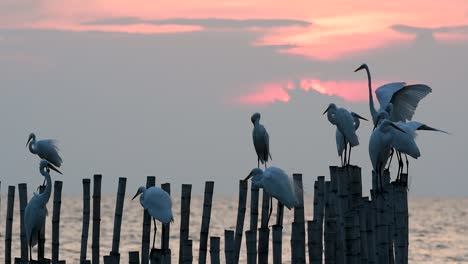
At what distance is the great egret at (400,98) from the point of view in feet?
55.5

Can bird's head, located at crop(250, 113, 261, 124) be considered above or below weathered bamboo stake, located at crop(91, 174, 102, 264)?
above

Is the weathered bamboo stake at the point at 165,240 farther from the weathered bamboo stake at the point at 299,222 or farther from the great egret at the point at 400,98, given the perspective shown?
the great egret at the point at 400,98

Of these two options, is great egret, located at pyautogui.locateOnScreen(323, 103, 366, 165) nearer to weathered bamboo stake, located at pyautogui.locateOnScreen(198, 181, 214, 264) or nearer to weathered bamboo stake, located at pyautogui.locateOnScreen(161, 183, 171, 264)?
weathered bamboo stake, located at pyautogui.locateOnScreen(198, 181, 214, 264)

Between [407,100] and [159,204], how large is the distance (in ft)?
14.3

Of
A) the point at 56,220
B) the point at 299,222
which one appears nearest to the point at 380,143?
the point at 299,222

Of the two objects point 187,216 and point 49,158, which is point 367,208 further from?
point 49,158

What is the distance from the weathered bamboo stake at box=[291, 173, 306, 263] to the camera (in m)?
12.9

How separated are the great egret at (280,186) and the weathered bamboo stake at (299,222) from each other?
0.16 metres

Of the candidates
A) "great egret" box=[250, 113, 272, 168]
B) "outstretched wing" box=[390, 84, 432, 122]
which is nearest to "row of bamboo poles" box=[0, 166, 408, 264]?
"great egret" box=[250, 113, 272, 168]

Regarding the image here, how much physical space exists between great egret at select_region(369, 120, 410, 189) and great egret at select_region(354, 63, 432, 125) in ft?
6.67

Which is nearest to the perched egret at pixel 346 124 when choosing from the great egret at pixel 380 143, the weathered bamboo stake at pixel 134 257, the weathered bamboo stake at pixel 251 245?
the great egret at pixel 380 143

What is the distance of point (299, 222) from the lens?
13555 mm

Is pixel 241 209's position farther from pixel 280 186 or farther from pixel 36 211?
pixel 36 211

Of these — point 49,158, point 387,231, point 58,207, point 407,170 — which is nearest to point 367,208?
point 387,231
